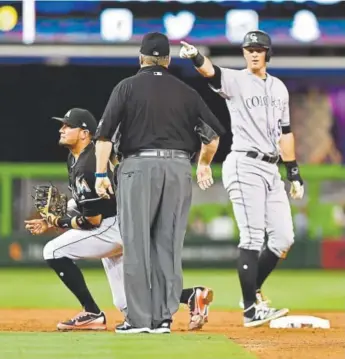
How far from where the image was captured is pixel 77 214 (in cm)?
679

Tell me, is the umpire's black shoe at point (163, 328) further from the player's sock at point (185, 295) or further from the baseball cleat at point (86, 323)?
the baseball cleat at point (86, 323)

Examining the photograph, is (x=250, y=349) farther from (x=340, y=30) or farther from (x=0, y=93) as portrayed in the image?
(x=0, y=93)

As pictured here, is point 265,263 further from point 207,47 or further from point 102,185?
point 207,47

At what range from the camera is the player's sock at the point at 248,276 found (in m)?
7.00

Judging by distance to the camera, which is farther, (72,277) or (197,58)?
(72,277)

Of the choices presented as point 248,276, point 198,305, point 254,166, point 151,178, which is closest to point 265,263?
point 248,276

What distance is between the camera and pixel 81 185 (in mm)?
6465

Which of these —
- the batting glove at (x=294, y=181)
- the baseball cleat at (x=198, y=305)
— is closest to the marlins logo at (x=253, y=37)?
the batting glove at (x=294, y=181)

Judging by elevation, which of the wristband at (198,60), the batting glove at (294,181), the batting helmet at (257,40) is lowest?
the batting glove at (294,181)

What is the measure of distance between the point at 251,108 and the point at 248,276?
38.5 inches

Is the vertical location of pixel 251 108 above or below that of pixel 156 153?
above

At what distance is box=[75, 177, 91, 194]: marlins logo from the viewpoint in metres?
6.45

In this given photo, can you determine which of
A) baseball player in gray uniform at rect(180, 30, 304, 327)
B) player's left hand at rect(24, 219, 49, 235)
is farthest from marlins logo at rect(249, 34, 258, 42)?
player's left hand at rect(24, 219, 49, 235)

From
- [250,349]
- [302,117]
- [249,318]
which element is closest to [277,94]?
[249,318]
